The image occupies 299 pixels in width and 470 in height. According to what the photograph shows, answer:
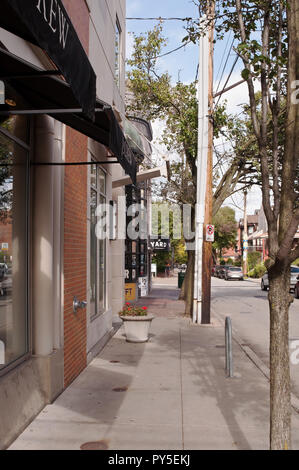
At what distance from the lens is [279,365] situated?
3.35 m

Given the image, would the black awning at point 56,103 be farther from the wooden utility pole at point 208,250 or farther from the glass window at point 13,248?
the wooden utility pole at point 208,250

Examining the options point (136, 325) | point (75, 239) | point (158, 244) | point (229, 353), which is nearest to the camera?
point (75, 239)

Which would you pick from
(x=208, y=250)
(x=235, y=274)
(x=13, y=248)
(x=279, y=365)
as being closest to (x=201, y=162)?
(x=208, y=250)

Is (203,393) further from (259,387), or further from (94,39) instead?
(94,39)

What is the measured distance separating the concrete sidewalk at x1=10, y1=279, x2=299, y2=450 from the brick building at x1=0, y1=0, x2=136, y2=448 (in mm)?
355

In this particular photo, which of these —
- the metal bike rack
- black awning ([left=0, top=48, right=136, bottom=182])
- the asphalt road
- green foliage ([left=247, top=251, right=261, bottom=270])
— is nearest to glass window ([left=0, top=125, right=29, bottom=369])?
black awning ([left=0, top=48, right=136, bottom=182])

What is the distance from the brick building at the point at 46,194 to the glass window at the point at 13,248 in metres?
0.01

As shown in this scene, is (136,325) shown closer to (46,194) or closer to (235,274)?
(46,194)

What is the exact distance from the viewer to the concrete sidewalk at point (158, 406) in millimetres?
4801

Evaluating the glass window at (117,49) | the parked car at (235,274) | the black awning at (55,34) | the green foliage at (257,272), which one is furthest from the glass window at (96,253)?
the green foliage at (257,272)

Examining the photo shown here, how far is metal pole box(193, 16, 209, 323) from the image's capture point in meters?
13.8

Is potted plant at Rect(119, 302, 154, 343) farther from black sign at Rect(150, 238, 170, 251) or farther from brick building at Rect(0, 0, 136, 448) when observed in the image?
black sign at Rect(150, 238, 170, 251)

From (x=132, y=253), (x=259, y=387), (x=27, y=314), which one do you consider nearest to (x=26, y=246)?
(x=27, y=314)

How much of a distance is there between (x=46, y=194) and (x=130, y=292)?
566 inches
